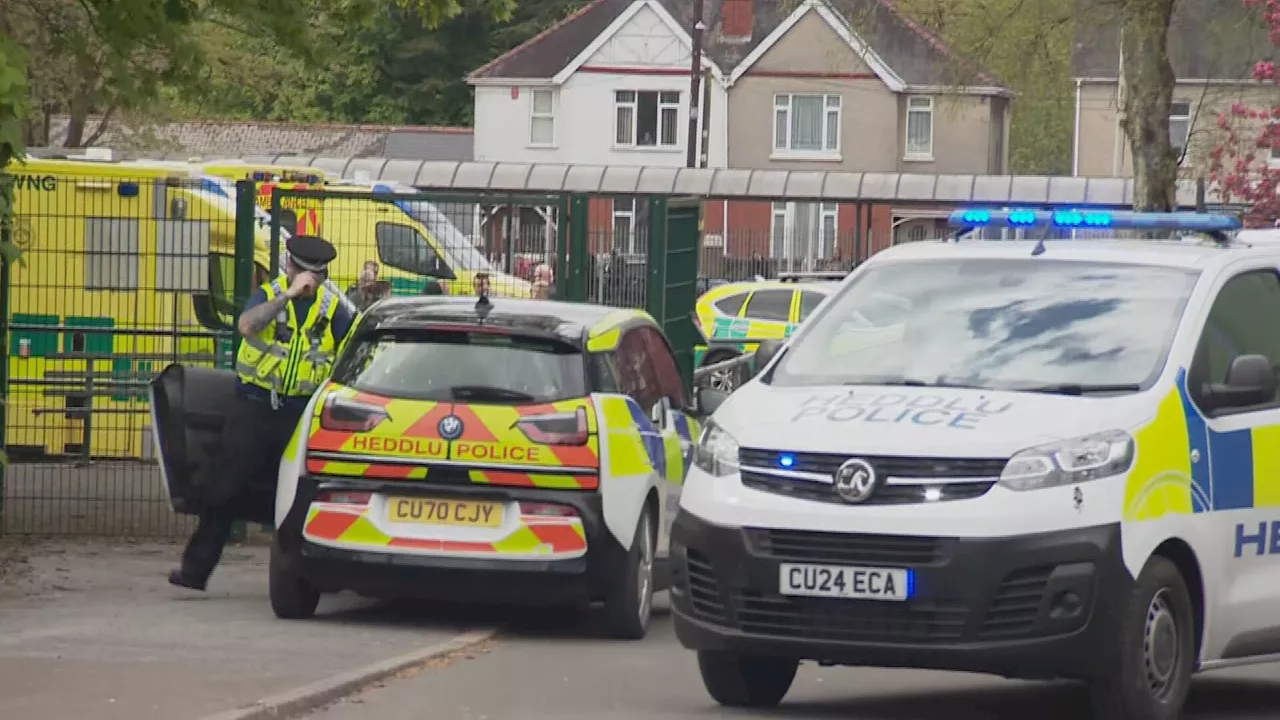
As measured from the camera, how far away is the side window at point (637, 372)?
11891 millimetres

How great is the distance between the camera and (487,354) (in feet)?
37.6

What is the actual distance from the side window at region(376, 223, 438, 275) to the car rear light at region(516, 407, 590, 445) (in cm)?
449

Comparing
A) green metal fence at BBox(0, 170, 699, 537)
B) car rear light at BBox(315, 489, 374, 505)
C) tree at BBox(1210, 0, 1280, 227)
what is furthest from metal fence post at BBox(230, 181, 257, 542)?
tree at BBox(1210, 0, 1280, 227)

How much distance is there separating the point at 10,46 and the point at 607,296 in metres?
6.69

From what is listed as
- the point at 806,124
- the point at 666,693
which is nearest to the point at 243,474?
the point at 666,693

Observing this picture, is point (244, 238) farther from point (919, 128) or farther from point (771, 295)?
point (919, 128)

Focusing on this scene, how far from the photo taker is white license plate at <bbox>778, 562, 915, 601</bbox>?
8.15 m

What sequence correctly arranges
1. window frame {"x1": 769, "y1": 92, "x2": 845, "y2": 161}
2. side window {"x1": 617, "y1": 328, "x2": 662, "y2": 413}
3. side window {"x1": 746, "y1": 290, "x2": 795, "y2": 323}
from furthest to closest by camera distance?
window frame {"x1": 769, "y1": 92, "x2": 845, "y2": 161}, side window {"x1": 746, "y1": 290, "x2": 795, "y2": 323}, side window {"x1": 617, "y1": 328, "x2": 662, "y2": 413}

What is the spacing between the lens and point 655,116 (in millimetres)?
68750

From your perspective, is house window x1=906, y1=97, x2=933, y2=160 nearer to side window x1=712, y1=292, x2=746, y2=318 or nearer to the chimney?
the chimney

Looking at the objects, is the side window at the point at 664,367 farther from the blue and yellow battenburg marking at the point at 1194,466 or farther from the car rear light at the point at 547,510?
the blue and yellow battenburg marking at the point at 1194,466

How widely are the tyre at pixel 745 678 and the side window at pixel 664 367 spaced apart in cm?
344

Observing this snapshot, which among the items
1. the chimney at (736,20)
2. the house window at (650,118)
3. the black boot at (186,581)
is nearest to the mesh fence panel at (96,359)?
the black boot at (186,581)

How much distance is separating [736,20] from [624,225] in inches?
2165
